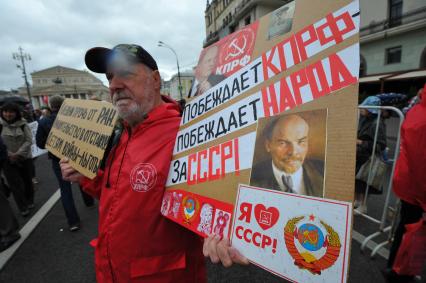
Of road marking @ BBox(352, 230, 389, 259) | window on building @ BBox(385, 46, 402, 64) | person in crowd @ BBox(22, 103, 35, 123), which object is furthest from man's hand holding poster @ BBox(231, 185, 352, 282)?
window on building @ BBox(385, 46, 402, 64)

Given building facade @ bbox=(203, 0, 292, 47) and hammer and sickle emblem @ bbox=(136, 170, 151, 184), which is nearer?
hammer and sickle emblem @ bbox=(136, 170, 151, 184)

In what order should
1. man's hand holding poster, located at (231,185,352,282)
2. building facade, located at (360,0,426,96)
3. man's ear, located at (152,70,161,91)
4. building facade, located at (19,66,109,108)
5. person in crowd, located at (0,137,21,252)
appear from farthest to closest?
building facade, located at (19,66,109,108) < building facade, located at (360,0,426,96) < person in crowd, located at (0,137,21,252) < man's ear, located at (152,70,161,91) < man's hand holding poster, located at (231,185,352,282)

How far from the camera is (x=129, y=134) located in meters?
1.53

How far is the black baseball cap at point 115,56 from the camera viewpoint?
4.77 ft

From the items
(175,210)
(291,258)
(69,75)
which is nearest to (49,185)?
(175,210)

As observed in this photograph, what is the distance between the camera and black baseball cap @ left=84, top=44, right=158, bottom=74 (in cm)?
145

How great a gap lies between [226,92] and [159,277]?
976 millimetres

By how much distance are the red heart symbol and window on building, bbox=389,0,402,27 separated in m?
23.8

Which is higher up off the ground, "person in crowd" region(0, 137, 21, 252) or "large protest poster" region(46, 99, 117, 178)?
"large protest poster" region(46, 99, 117, 178)

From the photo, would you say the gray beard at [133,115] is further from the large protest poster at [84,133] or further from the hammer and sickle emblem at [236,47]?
the hammer and sickle emblem at [236,47]

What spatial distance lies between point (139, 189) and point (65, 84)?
10093cm

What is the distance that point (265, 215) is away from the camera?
2.66 feet

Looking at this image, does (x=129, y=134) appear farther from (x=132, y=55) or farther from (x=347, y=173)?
(x=347, y=173)

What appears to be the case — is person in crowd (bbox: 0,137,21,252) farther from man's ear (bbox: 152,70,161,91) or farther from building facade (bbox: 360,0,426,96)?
building facade (bbox: 360,0,426,96)
